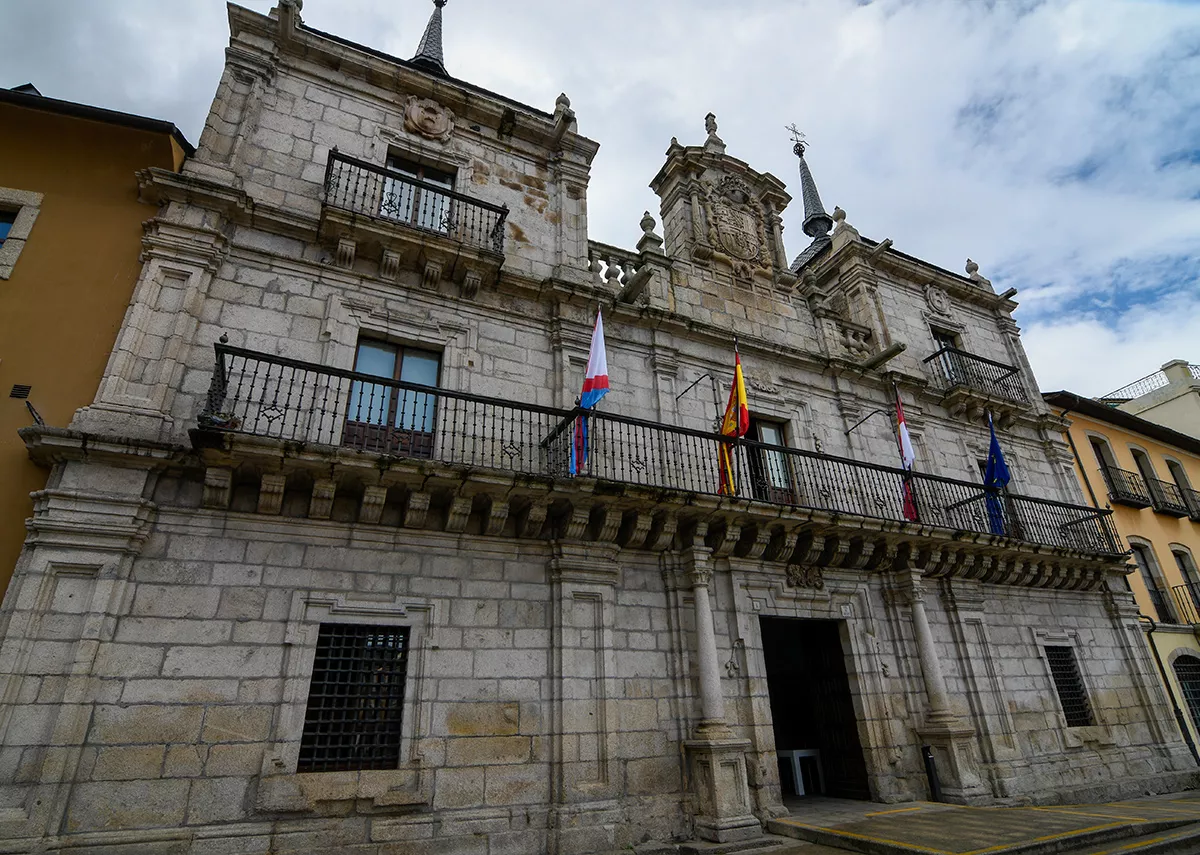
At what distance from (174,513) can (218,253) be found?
11.3 feet

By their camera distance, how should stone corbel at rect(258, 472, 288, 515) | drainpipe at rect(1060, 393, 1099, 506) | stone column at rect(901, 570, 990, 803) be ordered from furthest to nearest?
drainpipe at rect(1060, 393, 1099, 506) < stone column at rect(901, 570, 990, 803) < stone corbel at rect(258, 472, 288, 515)

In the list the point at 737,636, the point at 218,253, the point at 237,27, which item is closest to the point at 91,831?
the point at 218,253

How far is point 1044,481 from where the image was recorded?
1464 centimetres

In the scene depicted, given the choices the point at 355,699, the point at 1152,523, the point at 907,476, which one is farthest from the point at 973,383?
the point at 355,699

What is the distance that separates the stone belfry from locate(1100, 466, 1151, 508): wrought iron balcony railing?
33.7 feet

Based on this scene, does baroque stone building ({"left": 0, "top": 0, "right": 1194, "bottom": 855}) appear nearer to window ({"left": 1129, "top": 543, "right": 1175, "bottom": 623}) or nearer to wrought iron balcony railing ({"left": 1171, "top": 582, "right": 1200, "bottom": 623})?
window ({"left": 1129, "top": 543, "right": 1175, "bottom": 623})

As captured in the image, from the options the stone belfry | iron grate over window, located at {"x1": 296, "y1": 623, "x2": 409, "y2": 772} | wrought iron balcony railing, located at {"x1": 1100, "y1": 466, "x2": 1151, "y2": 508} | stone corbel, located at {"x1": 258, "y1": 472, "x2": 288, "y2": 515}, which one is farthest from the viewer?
wrought iron balcony railing, located at {"x1": 1100, "y1": 466, "x2": 1151, "y2": 508}

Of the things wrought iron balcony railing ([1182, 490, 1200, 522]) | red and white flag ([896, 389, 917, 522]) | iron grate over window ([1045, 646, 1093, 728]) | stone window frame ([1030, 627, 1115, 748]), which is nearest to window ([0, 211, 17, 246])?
red and white flag ([896, 389, 917, 522])

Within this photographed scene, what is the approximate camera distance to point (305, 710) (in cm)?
649

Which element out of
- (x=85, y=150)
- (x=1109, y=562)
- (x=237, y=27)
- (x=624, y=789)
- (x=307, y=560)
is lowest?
(x=624, y=789)

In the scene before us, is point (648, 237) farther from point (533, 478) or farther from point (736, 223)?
point (533, 478)

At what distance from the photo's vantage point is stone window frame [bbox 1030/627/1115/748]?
11.3 meters

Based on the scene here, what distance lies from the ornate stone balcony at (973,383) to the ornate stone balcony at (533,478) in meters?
2.96

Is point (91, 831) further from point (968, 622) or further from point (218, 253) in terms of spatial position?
point (968, 622)
